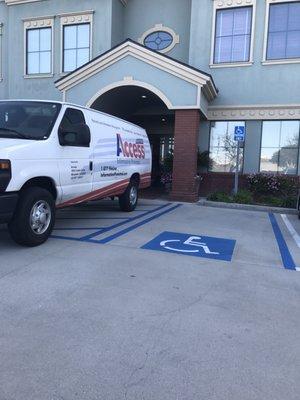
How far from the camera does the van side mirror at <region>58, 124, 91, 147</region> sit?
657 centimetres

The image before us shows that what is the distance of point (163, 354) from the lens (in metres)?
3.19

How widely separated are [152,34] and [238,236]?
1205 cm

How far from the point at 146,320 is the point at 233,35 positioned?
14.2m

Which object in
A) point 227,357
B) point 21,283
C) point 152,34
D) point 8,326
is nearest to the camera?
point 227,357

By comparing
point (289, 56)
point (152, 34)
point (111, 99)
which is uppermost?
point (152, 34)

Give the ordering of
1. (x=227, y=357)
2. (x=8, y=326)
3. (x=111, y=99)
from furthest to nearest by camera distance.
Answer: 1. (x=111, y=99)
2. (x=8, y=326)
3. (x=227, y=357)

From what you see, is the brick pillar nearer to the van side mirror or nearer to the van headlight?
the van side mirror

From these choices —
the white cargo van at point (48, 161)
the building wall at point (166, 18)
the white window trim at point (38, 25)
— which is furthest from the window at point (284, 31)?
the white window trim at point (38, 25)

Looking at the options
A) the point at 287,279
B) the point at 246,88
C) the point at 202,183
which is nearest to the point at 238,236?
the point at 287,279

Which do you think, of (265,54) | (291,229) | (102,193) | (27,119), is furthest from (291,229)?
(265,54)

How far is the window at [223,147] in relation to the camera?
1559cm

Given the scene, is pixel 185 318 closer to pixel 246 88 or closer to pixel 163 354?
pixel 163 354

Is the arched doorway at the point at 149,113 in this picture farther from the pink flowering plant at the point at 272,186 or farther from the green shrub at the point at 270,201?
the green shrub at the point at 270,201

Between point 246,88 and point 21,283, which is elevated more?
point 246,88
